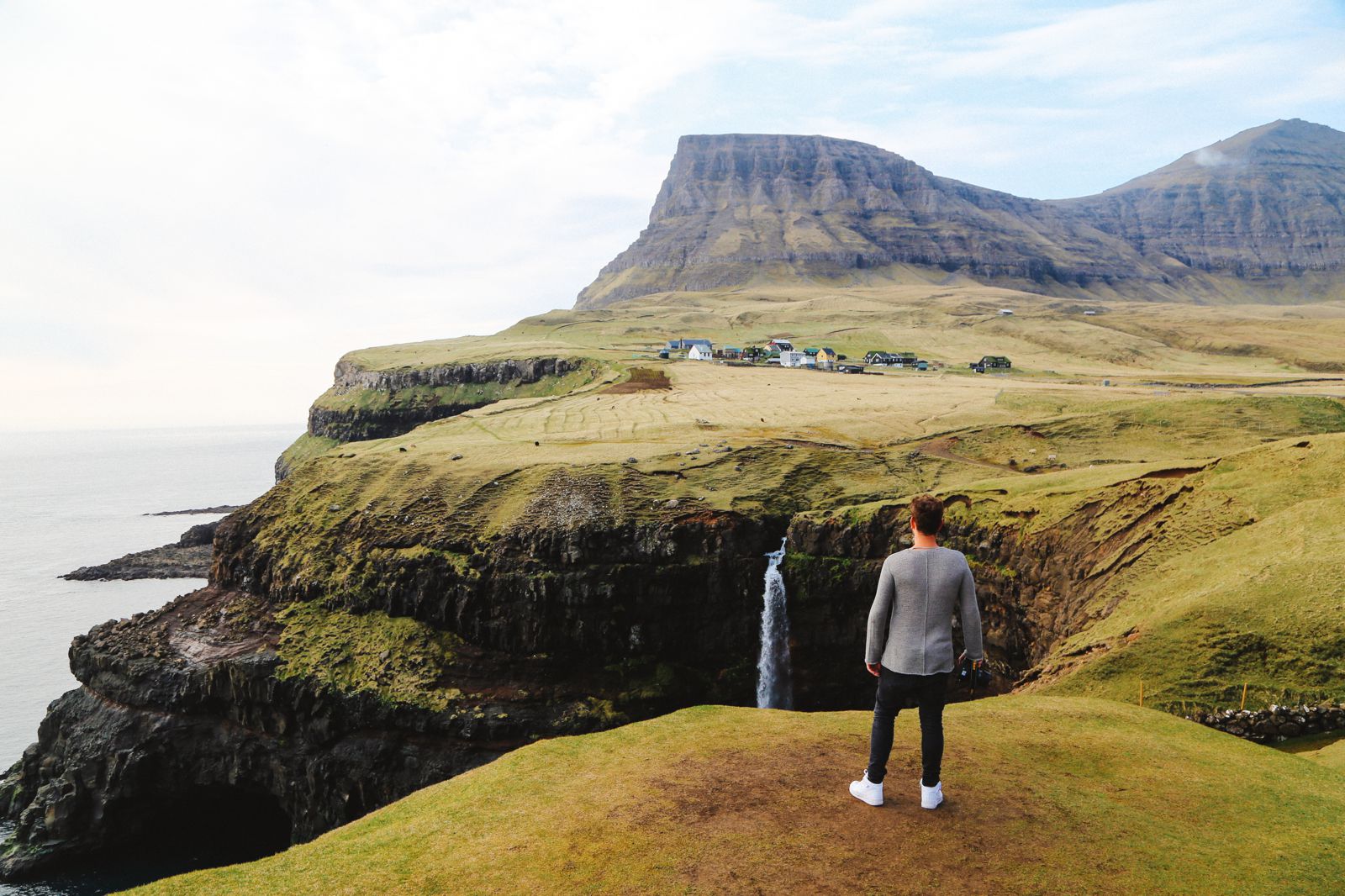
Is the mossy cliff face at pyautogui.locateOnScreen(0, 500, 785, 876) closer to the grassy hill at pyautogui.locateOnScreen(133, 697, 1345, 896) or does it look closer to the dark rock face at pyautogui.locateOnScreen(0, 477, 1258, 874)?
the dark rock face at pyautogui.locateOnScreen(0, 477, 1258, 874)

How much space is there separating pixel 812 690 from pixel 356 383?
13801 centimetres

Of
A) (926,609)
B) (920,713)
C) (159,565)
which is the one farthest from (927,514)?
(159,565)

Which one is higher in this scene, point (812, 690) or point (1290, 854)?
point (1290, 854)

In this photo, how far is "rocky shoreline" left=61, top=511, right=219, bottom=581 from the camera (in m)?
100

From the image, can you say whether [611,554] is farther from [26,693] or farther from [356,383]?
[356,383]

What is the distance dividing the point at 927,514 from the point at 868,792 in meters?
4.58

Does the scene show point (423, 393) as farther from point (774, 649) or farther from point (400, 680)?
point (774, 649)

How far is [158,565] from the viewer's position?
103625 millimetres

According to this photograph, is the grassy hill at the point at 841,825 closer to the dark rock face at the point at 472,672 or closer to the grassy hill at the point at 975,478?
the grassy hill at the point at 975,478

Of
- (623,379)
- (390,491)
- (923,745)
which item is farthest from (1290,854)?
(623,379)

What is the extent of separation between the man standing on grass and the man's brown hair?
0.01 m

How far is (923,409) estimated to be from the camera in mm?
76062

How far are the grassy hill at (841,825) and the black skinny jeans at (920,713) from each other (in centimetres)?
77

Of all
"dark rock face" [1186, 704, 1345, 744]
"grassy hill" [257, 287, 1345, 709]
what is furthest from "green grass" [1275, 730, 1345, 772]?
"grassy hill" [257, 287, 1345, 709]
